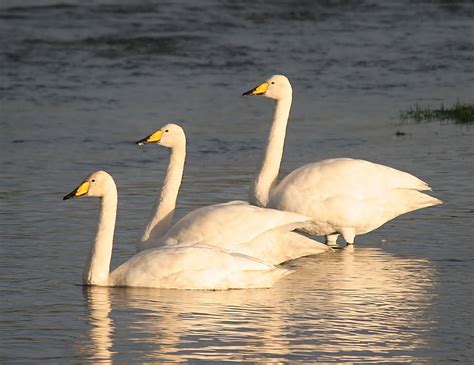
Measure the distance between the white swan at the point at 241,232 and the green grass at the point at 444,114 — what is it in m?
6.45

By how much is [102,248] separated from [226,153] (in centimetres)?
573

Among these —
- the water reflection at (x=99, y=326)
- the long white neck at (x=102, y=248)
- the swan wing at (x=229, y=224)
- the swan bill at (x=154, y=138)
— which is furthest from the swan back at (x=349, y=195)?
the water reflection at (x=99, y=326)

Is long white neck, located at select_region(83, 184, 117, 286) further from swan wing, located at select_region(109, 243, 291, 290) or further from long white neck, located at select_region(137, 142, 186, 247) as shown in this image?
long white neck, located at select_region(137, 142, 186, 247)

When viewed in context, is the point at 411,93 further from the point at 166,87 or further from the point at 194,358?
the point at 194,358

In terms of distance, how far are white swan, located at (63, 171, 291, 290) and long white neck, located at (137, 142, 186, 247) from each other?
103 centimetres

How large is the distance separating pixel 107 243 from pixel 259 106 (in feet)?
30.1

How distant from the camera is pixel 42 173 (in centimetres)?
1401

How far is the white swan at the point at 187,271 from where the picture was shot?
948cm

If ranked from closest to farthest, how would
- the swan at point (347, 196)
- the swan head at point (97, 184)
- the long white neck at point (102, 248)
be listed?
1. the long white neck at point (102, 248)
2. the swan head at point (97, 184)
3. the swan at point (347, 196)

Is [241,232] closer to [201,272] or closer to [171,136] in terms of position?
[201,272]

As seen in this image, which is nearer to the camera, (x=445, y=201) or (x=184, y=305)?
(x=184, y=305)

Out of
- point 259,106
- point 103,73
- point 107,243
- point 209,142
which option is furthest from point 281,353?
point 103,73

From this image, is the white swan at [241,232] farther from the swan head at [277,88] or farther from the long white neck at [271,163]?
the swan head at [277,88]

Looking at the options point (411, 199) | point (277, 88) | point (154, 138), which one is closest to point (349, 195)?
point (411, 199)
